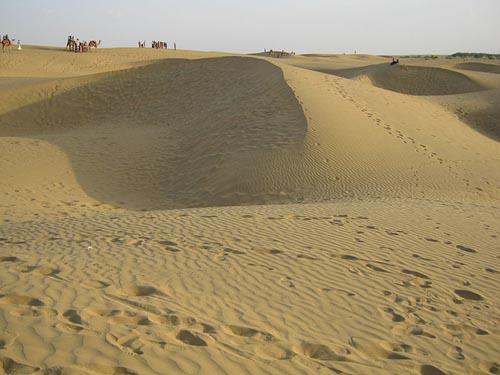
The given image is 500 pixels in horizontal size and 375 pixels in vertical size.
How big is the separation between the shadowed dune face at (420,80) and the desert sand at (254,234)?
9140 millimetres

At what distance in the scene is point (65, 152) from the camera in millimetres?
14422

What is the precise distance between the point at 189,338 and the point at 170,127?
1405 centimetres

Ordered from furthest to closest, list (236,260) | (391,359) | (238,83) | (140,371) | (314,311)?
1. (238,83)
2. (236,260)
3. (314,311)
4. (391,359)
5. (140,371)

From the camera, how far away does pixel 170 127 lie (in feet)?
55.7

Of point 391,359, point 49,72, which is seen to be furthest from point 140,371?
point 49,72

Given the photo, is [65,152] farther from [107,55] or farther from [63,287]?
[107,55]

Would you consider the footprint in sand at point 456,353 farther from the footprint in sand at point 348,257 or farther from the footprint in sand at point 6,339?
the footprint in sand at point 6,339

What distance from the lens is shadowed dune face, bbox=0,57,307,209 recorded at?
12180mm

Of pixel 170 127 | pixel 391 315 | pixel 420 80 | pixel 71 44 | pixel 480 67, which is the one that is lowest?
pixel 391 315

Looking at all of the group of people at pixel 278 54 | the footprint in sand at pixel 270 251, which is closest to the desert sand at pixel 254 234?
the footprint in sand at pixel 270 251

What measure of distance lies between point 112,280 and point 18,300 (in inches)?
34.9

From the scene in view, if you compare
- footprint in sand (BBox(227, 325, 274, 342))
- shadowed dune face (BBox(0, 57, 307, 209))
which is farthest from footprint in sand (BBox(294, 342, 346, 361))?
shadowed dune face (BBox(0, 57, 307, 209))

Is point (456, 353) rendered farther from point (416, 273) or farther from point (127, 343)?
point (127, 343)

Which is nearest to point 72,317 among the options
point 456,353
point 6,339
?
point 6,339
